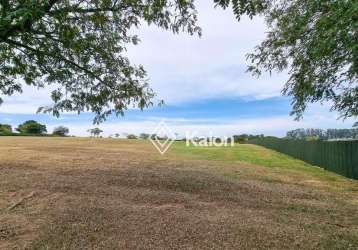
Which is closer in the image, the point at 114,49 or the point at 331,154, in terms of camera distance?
the point at 114,49

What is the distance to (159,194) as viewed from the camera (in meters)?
7.63

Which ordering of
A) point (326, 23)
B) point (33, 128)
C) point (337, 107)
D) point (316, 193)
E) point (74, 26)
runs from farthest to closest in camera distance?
point (33, 128) < point (337, 107) < point (316, 193) < point (74, 26) < point (326, 23)

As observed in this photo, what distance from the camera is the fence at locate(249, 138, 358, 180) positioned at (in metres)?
12.8

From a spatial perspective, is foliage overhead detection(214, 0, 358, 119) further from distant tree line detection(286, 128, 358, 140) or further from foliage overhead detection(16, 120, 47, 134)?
foliage overhead detection(16, 120, 47, 134)

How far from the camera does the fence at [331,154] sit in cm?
1281

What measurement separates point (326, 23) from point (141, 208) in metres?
4.52

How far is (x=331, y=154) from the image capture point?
15547 mm

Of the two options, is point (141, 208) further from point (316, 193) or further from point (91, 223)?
point (316, 193)

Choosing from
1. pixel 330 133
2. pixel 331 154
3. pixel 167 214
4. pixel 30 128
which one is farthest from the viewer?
pixel 30 128

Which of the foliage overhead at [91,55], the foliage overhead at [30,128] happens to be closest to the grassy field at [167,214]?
the foliage overhead at [91,55]

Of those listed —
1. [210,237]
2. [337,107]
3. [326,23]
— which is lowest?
[210,237]

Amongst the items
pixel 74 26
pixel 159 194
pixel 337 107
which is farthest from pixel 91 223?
pixel 337 107

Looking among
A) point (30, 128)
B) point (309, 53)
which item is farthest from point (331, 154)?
point (30, 128)

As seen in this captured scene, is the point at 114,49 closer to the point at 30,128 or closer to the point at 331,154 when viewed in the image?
the point at 331,154
